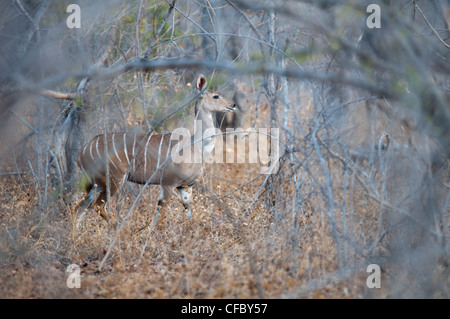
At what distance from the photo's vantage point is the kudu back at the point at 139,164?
6.68m

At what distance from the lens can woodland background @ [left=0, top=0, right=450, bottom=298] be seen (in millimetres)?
3799

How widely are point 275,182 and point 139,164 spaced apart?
169 centimetres

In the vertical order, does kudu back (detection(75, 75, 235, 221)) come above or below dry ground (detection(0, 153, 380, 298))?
above

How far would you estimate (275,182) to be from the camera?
22.0ft

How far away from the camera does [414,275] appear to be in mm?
4293

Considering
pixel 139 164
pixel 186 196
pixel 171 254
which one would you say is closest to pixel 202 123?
pixel 186 196

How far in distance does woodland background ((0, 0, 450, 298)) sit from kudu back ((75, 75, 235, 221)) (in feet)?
0.83

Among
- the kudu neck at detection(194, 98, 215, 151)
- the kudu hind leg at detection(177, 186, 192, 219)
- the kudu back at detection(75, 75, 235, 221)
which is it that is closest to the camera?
the kudu back at detection(75, 75, 235, 221)

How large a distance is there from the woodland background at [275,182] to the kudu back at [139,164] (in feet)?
0.83

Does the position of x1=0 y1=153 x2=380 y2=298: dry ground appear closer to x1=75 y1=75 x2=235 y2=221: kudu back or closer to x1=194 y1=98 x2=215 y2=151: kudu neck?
x1=75 y1=75 x2=235 y2=221: kudu back

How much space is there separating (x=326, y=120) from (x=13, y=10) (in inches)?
131

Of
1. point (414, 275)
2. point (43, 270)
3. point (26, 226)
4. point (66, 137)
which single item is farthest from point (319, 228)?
point (66, 137)

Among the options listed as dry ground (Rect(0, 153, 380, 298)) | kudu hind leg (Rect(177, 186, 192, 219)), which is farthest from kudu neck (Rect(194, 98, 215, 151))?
dry ground (Rect(0, 153, 380, 298))

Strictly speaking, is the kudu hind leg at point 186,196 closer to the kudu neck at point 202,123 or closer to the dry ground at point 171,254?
the dry ground at point 171,254
